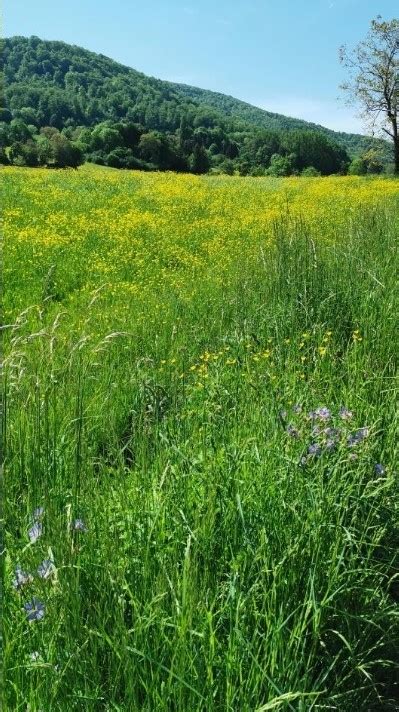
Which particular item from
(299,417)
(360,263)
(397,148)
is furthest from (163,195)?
(397,148)

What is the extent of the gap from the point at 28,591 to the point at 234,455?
972mm

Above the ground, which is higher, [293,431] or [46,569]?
[293,431]

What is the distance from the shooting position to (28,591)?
77.9 inches

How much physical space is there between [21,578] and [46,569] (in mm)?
130

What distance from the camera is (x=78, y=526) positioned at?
2053 mm

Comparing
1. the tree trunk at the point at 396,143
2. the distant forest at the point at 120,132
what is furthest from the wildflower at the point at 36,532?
the tree trunk at the point at 396,143

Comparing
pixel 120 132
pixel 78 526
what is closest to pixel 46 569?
pixel 78 526

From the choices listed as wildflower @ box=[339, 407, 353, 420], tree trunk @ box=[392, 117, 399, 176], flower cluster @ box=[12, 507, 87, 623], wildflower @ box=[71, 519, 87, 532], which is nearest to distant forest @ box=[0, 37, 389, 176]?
tree trunk @ box=[392, 117, 399, 176]

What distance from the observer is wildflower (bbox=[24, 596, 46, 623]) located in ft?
5.99

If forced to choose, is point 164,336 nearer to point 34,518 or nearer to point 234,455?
point 234,455

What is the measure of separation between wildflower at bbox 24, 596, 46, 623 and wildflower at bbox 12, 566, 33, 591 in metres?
0.05

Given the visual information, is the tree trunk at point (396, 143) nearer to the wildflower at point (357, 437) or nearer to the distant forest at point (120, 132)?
the distant forest at point (120, 132)

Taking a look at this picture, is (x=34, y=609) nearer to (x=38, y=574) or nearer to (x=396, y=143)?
(x=38, y=574)

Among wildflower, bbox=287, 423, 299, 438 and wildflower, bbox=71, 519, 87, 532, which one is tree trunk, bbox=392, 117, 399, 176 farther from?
wildflower, bbox=71, 519, 87, 532
